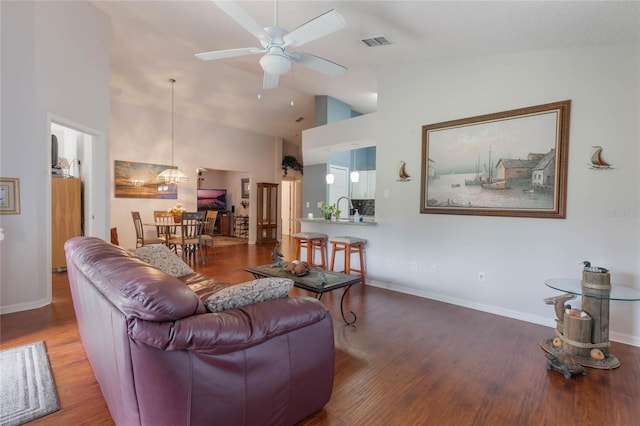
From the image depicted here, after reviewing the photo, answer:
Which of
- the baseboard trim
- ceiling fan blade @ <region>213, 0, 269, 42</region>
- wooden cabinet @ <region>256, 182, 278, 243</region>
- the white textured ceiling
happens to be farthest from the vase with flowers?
ceiling fan blade @ <region>213, 0, 269, 42</region>

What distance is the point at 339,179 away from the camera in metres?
6.92

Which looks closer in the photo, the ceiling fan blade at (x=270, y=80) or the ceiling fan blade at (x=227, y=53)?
the ceiling fan blade at (x=227, y=53)

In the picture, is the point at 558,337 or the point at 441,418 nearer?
the point at 441,418

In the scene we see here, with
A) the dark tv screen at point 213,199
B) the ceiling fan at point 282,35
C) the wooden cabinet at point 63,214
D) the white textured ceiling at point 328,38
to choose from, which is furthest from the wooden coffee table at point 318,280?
the dark tv screen at point 213,199

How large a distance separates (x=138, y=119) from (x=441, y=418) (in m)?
7.56

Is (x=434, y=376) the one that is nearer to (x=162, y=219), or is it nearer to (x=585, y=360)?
(x=585, y=360)

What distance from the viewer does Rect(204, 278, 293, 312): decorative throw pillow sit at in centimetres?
137

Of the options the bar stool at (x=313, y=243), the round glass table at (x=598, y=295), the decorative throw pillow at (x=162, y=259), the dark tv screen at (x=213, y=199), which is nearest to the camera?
the round glass table at (x=598, y=295)

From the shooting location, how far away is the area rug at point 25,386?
64.7 inches

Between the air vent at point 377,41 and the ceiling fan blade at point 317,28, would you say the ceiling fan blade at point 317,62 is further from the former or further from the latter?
the air vent at point 377,41

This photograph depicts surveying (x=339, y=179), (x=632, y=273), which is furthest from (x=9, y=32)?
(x=632, y=273)

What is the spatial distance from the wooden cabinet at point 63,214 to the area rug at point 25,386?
3.02m

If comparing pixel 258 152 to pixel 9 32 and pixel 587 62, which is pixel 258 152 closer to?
pixel 9 32

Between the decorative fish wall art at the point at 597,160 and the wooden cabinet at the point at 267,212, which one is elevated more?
the decorative fish wall art at the point at 597,160
